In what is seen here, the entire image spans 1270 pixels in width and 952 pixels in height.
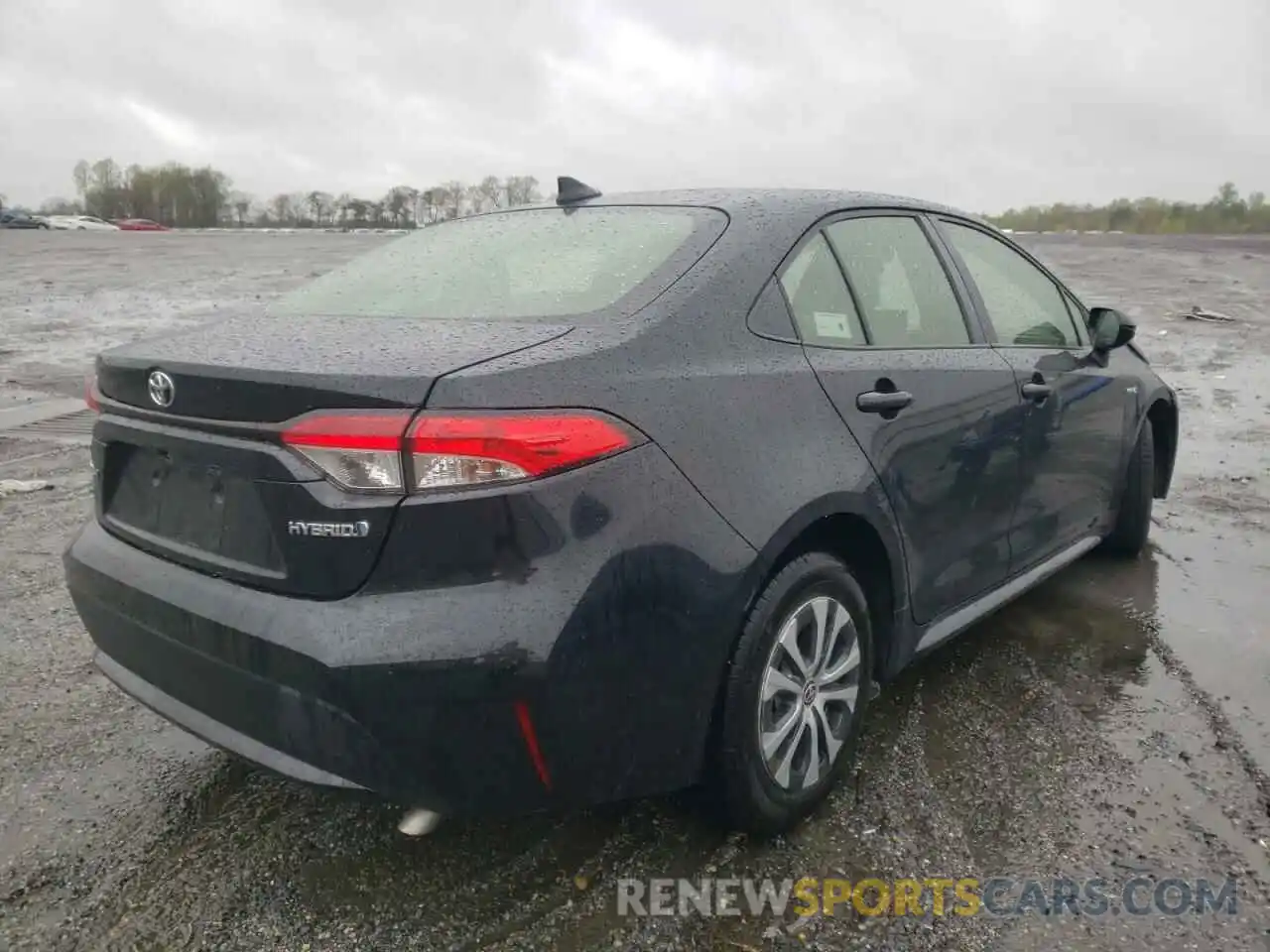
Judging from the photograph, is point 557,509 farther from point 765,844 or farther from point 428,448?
point 765,844

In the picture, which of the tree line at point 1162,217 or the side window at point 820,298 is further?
the tree line at point 1162,217

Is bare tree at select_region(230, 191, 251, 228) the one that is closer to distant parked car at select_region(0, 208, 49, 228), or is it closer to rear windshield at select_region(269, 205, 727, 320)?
distant parked car at select_region(0, 208, 49, 228)

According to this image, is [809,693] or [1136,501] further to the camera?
[1136,501]

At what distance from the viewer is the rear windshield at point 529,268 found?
8.11 ft

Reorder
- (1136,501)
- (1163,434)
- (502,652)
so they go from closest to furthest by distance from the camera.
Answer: (502,652), (1136,501), (1163,434)

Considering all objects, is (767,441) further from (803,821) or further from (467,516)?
(803,821)

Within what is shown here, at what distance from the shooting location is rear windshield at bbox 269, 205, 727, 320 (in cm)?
247

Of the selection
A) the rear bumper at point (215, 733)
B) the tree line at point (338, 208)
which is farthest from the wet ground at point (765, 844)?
the tree line at point (338, 208)

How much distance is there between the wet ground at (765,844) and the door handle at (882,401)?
104 centimetres

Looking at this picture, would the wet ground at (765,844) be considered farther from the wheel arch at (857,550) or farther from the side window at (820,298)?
the side window at (820,298)

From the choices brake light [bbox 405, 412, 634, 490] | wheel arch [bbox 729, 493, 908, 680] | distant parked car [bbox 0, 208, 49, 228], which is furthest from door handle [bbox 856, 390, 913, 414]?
distant parked car [bbox 0, 208, 49, 228]

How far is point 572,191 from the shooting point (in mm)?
3309

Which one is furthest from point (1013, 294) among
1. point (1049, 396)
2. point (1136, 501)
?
point (1136, 501)

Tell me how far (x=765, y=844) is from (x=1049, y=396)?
6.47 ft
